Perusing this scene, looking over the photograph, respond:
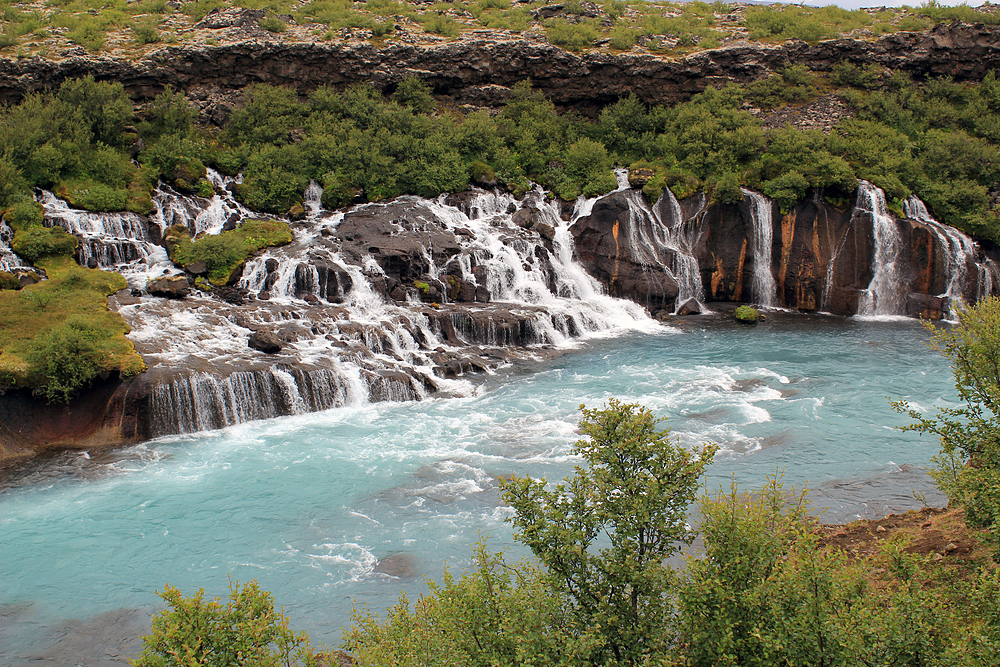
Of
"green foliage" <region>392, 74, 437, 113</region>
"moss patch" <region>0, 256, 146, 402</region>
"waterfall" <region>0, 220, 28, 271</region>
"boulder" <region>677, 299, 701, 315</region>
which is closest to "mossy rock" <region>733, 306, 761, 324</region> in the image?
"boulder" <region>677, 299, 701, 315</region>

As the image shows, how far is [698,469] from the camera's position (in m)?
8.82

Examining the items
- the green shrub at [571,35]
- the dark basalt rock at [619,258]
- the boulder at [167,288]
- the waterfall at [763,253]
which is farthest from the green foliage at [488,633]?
the green shrub at [571,35]

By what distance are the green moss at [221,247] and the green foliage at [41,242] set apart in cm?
413

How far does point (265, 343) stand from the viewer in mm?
24953

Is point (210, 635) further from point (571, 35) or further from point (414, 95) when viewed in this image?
point (571, 35)

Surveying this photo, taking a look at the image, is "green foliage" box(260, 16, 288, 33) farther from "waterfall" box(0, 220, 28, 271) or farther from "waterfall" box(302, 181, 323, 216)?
"waterfall" box(0, 220, 28, 271)

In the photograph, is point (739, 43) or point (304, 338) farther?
point (739, 43)

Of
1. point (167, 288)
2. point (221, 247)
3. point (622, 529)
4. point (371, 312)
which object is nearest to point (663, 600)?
point (622, 529)

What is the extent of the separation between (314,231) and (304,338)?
11.2 meters

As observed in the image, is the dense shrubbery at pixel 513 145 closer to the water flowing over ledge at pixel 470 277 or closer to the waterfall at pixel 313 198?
the waterfall at pixel 313 198

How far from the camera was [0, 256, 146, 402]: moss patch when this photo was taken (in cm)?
2066

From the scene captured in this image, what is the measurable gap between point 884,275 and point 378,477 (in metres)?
28.9

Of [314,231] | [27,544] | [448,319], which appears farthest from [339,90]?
[27,544]

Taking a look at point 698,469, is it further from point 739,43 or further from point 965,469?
point 739,43
